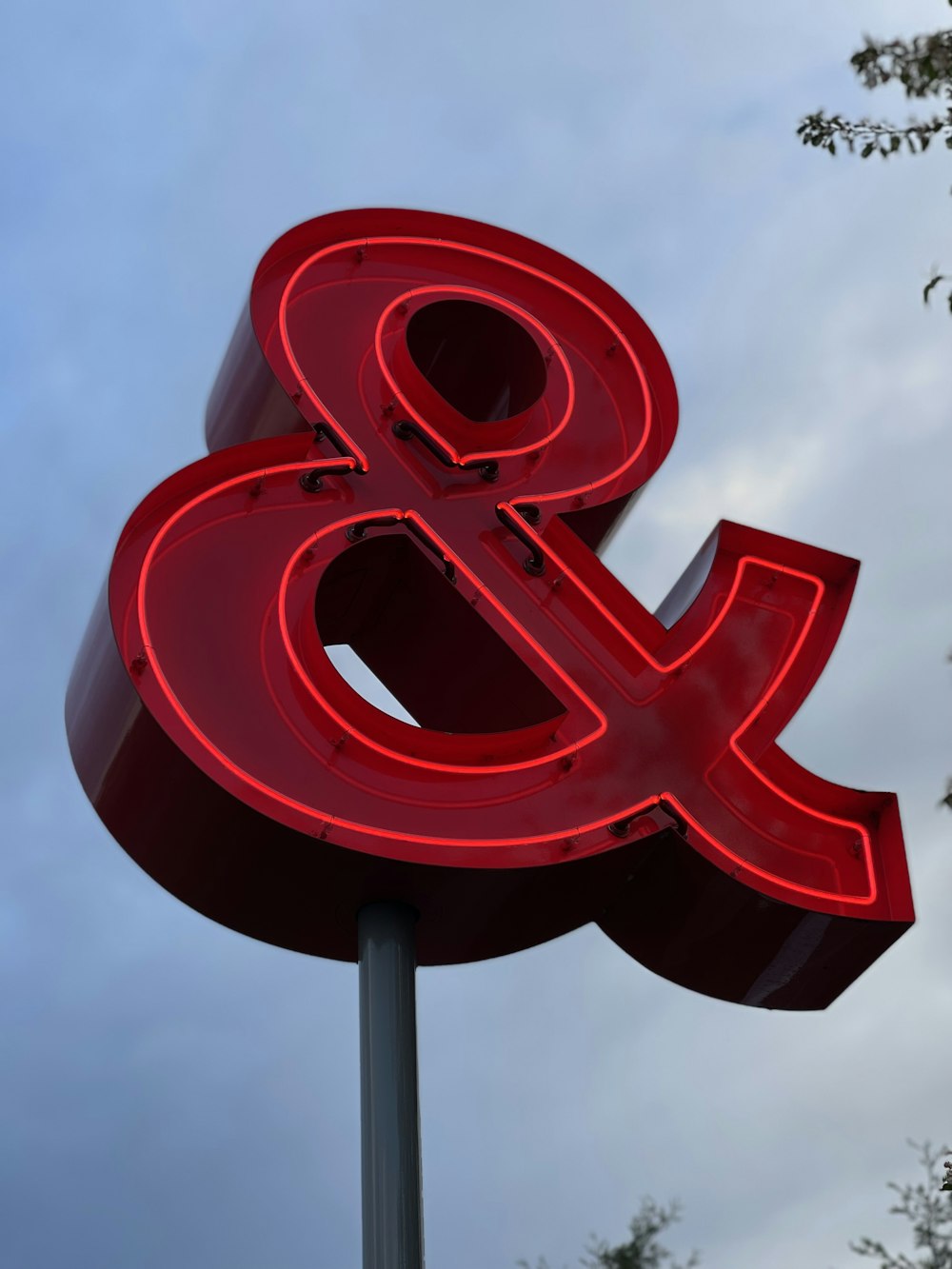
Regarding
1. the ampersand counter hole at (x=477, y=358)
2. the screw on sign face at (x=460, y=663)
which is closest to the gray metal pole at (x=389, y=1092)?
the screw on sign face at (x=460, y=663)

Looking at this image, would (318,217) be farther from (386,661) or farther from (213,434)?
(386,661)

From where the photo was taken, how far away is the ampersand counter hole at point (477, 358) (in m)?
12.6

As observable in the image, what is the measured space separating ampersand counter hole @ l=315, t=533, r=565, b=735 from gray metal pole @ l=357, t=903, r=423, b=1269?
2026 mm

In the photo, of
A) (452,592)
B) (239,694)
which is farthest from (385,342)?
(239,694)

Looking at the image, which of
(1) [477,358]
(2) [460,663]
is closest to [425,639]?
(2) [460,663]

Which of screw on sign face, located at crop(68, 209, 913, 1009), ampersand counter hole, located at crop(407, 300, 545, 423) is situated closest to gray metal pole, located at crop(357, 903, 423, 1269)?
screw on sign face, located at crop(68, 209, 913, 1009)

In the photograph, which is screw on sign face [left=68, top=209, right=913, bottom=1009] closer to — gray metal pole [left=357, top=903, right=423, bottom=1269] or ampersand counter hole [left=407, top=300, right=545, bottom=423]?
ampersand counter hole [left=407, top=300, right=545, bottom=423]

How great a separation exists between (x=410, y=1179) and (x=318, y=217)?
708 cm

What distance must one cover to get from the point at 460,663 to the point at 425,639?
295 mm

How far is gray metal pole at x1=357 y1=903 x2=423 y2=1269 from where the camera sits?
8836mm

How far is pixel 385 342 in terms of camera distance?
12.2m

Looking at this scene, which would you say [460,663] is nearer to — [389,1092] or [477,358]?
[477,358]

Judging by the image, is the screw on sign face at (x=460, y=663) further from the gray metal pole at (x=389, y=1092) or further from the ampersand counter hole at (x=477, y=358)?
the gray metal pole at (x=389, y=1092)

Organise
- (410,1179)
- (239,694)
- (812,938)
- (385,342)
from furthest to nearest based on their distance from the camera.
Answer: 1. (385,342)
2. (812,938)
3. (239,694)
4. (410,1179)
